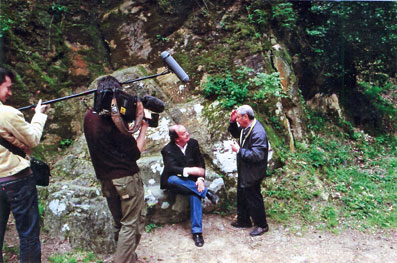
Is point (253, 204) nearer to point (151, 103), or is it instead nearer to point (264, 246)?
point (264, 246)

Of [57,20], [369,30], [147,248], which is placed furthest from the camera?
[369,30]

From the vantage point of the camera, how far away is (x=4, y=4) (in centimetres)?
674

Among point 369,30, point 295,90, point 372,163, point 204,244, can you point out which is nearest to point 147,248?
point 204,244

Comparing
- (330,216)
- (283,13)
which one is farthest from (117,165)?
(283,13)

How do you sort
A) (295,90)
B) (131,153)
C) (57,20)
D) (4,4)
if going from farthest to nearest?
(295,90) < (57,20) < (4,4) < (131,153)

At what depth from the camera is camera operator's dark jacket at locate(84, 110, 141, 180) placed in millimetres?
3470

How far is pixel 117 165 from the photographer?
3.53m

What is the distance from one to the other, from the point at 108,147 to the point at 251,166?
89.0 inches

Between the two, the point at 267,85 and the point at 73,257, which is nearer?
the point at 73,257

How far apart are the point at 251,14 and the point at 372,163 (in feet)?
16.3

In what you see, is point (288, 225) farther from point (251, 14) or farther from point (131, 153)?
point (251, 14)

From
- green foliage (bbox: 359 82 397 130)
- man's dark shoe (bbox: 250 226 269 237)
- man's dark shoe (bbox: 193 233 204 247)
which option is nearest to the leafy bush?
man's dark shoe (bbox: 250 226 269 237)

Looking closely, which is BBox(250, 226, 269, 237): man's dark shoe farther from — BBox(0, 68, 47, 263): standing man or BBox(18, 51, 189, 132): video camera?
BBox(0, 68, 47, 263): standing man

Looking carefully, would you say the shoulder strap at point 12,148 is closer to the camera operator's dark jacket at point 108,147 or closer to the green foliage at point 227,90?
the camera operator's dark jacket at point 108,147
